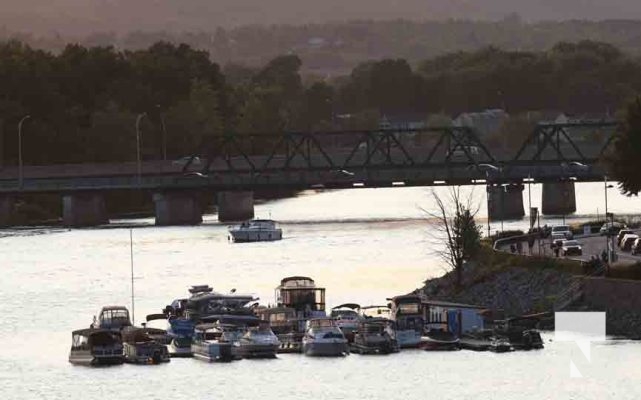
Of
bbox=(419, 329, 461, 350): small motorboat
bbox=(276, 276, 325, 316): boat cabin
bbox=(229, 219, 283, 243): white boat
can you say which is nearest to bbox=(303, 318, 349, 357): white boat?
bbox=(419, 329, 461, 350): small motorboat

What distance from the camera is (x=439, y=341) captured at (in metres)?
99.9

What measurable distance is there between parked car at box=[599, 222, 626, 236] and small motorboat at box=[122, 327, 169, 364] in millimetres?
31241

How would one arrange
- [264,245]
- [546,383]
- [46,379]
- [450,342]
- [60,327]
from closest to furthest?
1. [546,383]
2. [46,379]
3. [450,342]
4. [60,327]
5. [264,245]

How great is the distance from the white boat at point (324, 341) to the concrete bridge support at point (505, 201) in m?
91.6

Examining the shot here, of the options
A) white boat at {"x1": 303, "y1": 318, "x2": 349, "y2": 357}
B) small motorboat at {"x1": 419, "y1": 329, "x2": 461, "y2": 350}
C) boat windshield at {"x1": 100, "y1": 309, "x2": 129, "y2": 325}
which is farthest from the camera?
boat windshield at {"x1": 100, "y1": 309, "x2": 129, "y2": 325}

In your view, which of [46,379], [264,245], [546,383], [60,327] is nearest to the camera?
[546,383]

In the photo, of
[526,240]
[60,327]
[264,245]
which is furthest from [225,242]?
[60,327]

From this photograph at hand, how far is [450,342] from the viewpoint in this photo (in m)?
99.8

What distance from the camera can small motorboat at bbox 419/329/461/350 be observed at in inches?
3920

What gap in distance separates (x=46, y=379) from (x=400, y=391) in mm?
14221

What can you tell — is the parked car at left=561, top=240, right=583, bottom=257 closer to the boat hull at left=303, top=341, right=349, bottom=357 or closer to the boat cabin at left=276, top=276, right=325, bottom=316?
the boat cabin at left=276, top=276, right=325, bottom=316

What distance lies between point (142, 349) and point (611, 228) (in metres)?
34.8

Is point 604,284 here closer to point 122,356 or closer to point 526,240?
point 122,356

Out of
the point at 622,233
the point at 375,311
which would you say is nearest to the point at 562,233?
the point at 622,233
